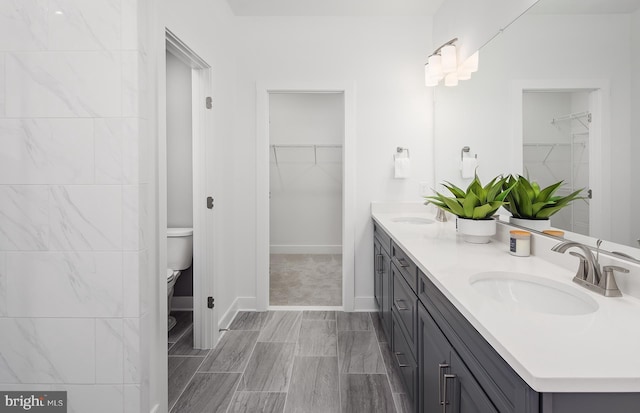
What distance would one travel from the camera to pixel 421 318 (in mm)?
1405

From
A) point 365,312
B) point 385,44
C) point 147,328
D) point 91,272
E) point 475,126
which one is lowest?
point 365,312

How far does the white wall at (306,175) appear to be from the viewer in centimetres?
504

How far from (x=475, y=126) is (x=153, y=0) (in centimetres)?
195

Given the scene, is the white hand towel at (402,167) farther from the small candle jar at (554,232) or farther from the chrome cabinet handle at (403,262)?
the small candle jar at (554,232)

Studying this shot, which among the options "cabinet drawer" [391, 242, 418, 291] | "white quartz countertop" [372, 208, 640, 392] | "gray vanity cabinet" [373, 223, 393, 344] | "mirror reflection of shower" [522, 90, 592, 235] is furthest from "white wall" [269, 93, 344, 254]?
"white quartz countertop" [372, 208, 640, 392]

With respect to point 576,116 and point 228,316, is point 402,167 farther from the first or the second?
point 228,316

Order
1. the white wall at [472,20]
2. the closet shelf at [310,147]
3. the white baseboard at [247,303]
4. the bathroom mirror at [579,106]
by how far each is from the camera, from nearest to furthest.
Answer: the bathroom mirror at [579,106], the white wall at [472,20], the white baseboard at [247,303], the closet shelf at [310,147]

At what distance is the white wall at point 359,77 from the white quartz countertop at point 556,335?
183 centimetres

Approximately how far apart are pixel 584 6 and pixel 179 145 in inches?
114

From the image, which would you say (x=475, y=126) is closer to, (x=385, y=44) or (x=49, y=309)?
(x=385, y=44)

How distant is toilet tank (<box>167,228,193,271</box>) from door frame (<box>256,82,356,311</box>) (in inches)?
23.3

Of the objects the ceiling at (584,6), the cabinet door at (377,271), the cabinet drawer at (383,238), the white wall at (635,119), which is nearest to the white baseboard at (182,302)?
the cabinet door at (377,271)

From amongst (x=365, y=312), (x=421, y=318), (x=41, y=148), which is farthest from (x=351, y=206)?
(x=41, y=148)

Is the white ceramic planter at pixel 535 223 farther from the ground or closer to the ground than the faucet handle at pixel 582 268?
farther from the ground
